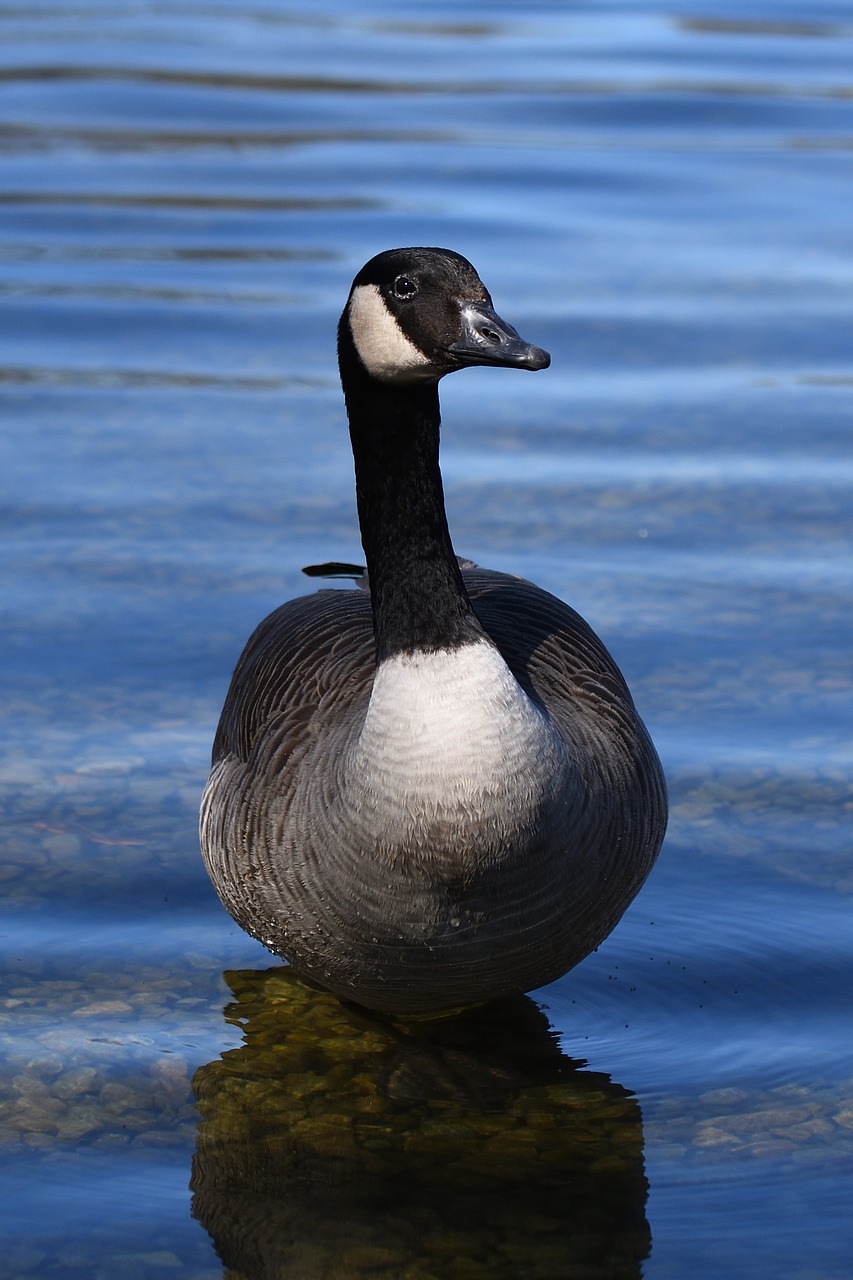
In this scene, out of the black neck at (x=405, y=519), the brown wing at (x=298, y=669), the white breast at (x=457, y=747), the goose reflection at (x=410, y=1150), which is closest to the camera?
the goose reflection at (x=410, y=1150)

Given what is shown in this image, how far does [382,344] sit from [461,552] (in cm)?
389

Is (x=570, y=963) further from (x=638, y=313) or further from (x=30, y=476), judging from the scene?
(x=638, y=313)

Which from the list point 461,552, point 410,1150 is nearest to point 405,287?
point 410,1150

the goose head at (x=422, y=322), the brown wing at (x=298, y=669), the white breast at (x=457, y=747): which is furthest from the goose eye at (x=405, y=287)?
the brown wing at (x=298, y=669)

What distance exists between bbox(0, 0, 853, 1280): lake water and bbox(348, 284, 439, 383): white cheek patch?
2.05 metres

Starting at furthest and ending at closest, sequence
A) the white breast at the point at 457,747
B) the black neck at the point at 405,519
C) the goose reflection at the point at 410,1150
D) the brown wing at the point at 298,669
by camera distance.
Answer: the brown wing at the point at 298,669, the black neck at the point at 405,519, the white breast at the point at 457,747, the goose reflection at the point at 410,1150

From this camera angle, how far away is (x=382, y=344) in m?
5.20

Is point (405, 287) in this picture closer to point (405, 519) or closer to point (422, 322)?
point (422, 322)

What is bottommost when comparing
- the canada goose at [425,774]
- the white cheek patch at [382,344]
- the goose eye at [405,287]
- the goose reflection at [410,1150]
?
the goose reflection at [410,1150]

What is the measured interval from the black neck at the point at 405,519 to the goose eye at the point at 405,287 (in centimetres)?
28

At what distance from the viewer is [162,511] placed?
379 inches

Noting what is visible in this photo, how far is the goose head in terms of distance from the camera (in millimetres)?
5012

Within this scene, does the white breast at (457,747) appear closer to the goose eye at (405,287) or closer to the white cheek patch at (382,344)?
the white cheek patch at (382,344)

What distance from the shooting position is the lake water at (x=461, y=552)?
16.5 feet
